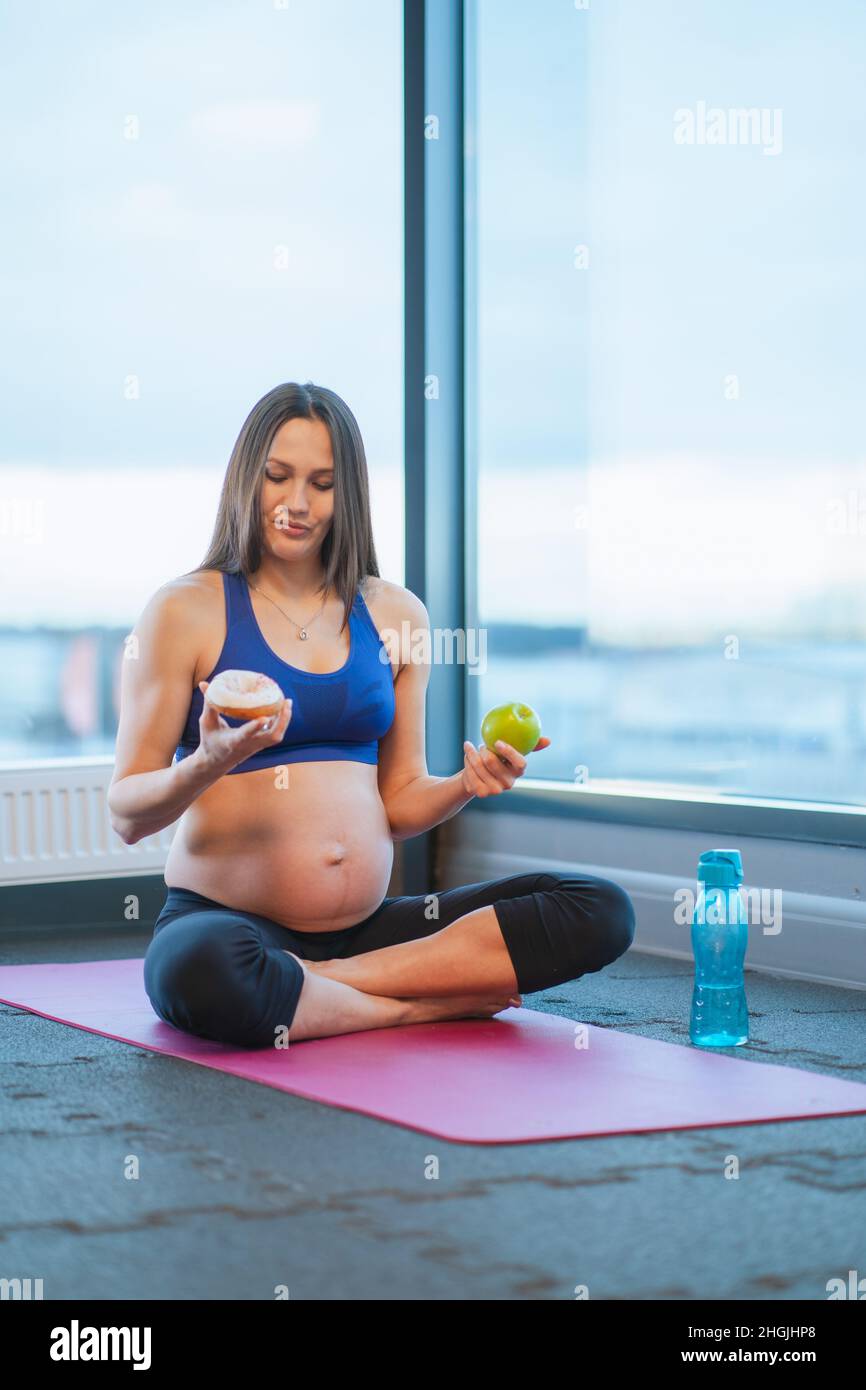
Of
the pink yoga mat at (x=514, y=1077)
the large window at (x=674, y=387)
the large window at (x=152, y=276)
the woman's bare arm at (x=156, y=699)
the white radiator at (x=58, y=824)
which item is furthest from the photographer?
the large window at (x=152, y=276)

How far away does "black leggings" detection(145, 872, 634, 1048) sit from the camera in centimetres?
215

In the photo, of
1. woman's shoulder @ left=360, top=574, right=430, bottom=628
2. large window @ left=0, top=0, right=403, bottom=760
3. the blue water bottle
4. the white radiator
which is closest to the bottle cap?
the blue water bottle

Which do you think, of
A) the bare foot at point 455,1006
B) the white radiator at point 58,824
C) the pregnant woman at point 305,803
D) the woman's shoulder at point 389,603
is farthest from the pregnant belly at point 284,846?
the white radiator at point 58,824

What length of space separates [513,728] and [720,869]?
0.36 metres

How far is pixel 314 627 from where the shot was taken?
2.47 m

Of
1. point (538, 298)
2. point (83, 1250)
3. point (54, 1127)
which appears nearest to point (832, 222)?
point (538, 298)

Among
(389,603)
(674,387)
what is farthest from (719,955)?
(674,387)

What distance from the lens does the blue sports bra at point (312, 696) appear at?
2.36 m

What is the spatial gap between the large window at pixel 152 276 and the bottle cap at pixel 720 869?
1703 mm

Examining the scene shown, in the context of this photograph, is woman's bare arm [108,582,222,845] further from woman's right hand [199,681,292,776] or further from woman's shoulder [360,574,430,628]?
woman's shoulder [360,574,430,628]

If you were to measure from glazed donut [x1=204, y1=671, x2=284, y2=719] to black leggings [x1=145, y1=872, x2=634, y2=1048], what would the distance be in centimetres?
31

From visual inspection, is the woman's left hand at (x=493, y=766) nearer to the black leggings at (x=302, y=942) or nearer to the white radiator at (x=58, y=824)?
the black leggings at (x=302, y=942)
